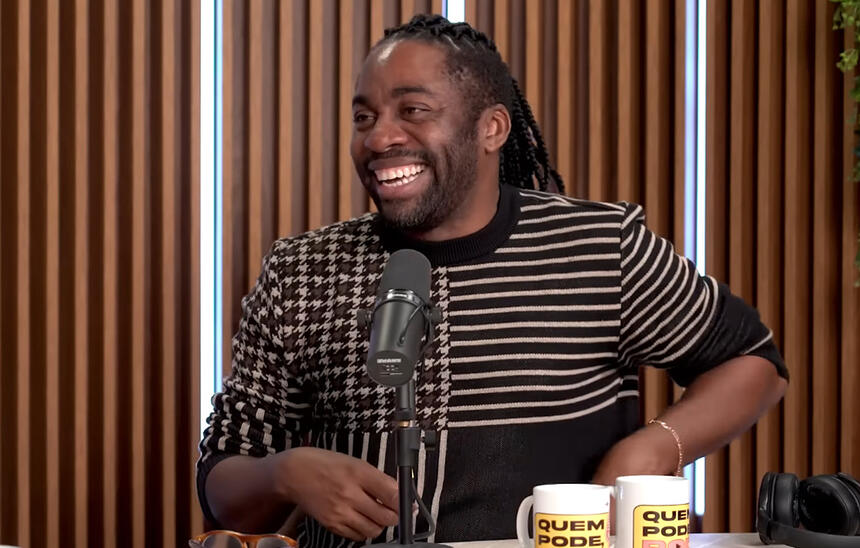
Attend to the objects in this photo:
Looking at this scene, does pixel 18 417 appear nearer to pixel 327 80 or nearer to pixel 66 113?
pixel 66 113

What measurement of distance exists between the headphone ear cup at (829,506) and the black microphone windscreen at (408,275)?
0.63 meters

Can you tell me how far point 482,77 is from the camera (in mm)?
2193

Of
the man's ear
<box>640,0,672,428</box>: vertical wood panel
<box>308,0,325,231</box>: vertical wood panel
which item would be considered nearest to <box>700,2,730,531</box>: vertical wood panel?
<box>640,0,672,428</box>: vertical wood panel

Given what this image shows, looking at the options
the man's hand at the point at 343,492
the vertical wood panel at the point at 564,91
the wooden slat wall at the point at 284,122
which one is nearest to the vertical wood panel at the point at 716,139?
the vertical wood panel at the point at 564,91

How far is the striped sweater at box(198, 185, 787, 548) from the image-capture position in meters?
2.02

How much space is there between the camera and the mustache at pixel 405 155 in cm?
206

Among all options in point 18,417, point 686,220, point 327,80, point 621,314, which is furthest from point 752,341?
point 18,417

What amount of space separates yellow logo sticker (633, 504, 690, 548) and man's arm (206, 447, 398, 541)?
16.0 inches

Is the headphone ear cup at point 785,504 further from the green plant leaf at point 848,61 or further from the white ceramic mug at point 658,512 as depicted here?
the green plant leaf at point 848,61

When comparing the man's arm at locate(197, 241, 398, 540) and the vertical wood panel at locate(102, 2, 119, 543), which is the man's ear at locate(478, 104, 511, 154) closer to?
the man's arm at locate(197, 241, 398, 540)

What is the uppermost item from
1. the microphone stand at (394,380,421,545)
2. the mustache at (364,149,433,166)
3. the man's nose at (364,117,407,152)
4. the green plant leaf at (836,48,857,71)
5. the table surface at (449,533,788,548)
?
the green plant leaf at (836,48,857,71)

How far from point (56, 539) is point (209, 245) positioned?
0.86 meters

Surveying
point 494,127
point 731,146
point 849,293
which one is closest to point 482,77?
point 494,127

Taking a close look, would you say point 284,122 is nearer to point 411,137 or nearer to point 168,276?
point 168,276
